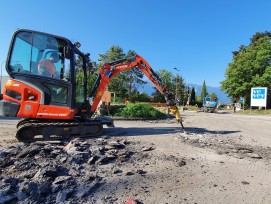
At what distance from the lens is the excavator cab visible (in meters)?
8.92

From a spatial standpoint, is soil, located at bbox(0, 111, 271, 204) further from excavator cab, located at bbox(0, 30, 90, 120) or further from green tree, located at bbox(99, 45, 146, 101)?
green tree, located at bbox(99, 45, 146, 101)

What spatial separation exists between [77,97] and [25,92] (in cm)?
→ 186

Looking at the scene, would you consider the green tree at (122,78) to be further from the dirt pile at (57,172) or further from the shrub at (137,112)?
the dirt pile at (57,172)

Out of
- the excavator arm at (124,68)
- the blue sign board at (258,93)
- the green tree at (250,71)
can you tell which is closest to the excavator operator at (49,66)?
the excavator arm at (124,68)

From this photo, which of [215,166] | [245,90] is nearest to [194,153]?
[215,166]

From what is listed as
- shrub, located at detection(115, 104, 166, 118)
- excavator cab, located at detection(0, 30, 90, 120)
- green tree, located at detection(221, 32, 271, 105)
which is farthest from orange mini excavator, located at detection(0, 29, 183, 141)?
green tree, located at detection(221, 32, 271, 105)

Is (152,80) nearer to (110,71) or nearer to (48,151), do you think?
(110,71)

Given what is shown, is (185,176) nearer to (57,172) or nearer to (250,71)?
(57,172)

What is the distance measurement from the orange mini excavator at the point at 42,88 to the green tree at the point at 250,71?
4352 cm

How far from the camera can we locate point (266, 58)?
48.6 meters

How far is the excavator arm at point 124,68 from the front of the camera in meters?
11.8

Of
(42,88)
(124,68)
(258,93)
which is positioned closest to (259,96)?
(258,93)

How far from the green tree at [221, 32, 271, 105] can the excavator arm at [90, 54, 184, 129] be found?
3955cm

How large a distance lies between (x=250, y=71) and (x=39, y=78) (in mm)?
47053
